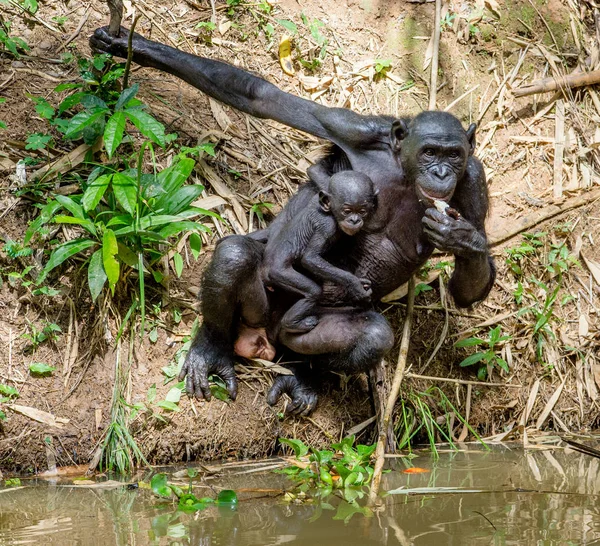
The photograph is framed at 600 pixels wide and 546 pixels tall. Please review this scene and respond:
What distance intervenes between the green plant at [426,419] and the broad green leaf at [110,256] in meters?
2.19

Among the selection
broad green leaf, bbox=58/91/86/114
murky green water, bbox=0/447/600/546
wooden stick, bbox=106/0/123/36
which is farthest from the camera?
wooden stick, bbox=106/0/123/36

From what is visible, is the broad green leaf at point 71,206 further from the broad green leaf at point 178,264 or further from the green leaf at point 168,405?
the green leaf at point 168,405

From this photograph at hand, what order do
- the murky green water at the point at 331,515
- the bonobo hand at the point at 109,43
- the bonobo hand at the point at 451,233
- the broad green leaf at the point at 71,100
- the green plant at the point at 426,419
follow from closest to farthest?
1. the murky green water at the point at 331,515
2. the bonobo hand at the point at 451,233
3. the green plant at the point at 426,419
4. the broad green leaf at the point at 71,100
5. the bonobo hand at the point at 109,43

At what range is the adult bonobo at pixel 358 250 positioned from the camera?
5.18m

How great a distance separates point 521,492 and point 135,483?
2211 mm

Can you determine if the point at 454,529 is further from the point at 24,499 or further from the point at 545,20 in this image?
the point at 545,20

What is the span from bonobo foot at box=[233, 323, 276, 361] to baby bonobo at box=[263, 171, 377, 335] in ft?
1.26

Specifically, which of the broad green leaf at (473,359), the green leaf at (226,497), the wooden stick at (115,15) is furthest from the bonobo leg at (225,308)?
the wooden stick at (115,15)

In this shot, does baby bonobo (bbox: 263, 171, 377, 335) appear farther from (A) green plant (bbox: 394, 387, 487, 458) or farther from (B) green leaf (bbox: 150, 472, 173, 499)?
(B) green leaf (bbox: 150, 472, 173, 499)

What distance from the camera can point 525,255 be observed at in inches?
276

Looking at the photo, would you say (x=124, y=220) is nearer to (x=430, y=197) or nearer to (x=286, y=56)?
(x=430, y=197)

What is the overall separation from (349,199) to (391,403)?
4.27ft

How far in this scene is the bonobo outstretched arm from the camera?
18.1ft

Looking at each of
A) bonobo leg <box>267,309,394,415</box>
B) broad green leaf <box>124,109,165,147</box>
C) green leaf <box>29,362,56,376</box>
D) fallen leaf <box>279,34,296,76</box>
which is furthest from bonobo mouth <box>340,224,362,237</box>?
fallen leaf <box>279,34,296,76</box>
